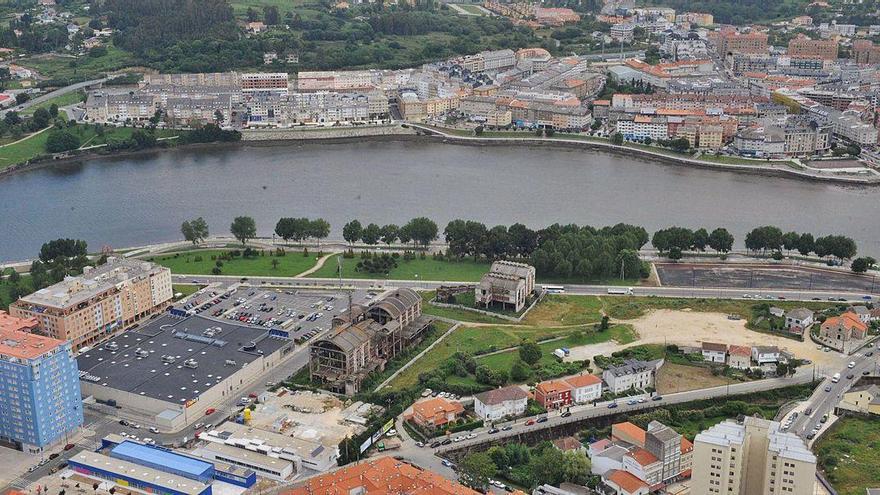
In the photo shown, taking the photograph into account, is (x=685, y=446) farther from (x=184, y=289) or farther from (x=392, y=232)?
(x=184, y=289)

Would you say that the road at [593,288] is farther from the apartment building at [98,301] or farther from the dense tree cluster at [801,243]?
the dense tree cluster at [801,243]

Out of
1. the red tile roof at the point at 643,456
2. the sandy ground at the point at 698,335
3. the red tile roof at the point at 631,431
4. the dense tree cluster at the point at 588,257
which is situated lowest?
the red tile roof at the point at 643,456

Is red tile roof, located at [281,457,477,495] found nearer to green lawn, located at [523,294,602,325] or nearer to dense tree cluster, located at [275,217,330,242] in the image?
green lawn, located at [523,294,602,325]

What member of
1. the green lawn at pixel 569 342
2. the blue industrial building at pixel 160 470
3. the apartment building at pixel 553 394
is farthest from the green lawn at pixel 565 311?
the blue industrial building at pixel 160 470

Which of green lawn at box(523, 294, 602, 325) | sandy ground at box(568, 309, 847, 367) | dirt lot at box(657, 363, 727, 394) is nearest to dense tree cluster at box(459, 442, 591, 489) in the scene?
dirt lot at box(657, 363, 727, 394)

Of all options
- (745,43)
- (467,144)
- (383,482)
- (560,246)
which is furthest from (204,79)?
(383,482)
